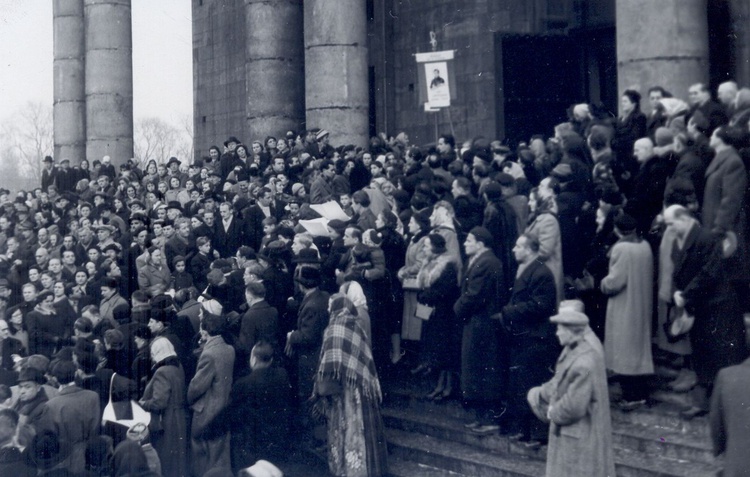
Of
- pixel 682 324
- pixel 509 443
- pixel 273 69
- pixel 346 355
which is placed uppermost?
pixel 273 69

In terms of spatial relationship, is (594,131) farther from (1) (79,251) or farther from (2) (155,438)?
(1) (79,251)

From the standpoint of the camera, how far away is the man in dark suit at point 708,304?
822 cm

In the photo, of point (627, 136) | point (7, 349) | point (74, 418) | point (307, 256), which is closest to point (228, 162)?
point (7, 349)

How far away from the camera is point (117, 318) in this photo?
10.0 metres

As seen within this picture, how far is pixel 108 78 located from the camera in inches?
982

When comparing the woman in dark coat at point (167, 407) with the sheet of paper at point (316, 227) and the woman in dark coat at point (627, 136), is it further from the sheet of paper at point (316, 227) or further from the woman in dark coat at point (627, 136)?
the woman in dark coat at point (627, 136)

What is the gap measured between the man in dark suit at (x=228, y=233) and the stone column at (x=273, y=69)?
25.3 ft

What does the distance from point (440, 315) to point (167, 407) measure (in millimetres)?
2649

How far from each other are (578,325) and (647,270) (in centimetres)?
212

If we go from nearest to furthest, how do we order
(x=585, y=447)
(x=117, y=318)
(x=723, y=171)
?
(x=585, y=447) → (x=723, y=171) → (x=117, y=318)

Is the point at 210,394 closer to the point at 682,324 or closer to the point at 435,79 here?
the point at 682,324

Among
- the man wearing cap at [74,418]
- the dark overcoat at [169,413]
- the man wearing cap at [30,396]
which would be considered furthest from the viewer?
the dark overcoat at [169,413]

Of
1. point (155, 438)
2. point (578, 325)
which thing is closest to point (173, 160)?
point (155, 438)

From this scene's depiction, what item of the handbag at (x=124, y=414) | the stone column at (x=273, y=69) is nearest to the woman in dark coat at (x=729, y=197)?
the handbag at (x=124, y=414)
